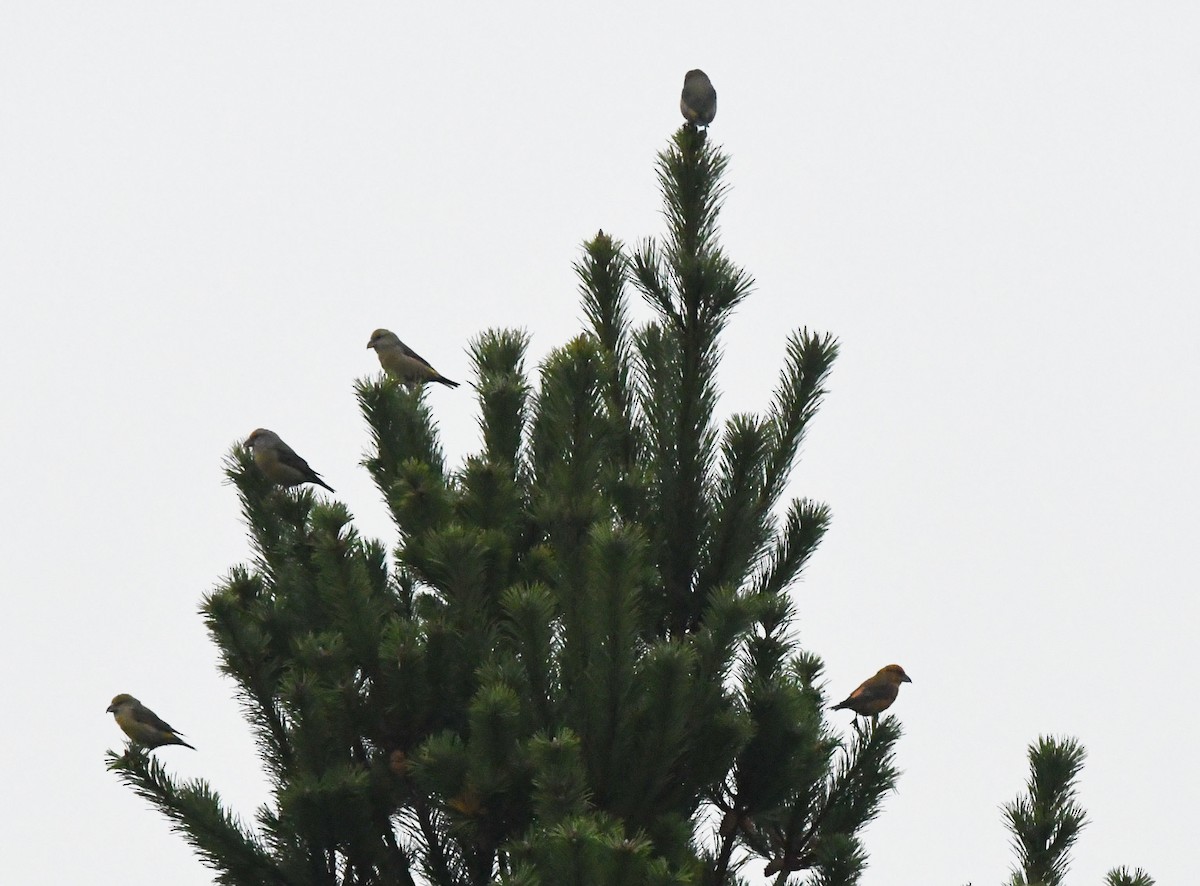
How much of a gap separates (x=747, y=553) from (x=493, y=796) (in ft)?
4.68

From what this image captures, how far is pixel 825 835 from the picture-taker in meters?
5.72

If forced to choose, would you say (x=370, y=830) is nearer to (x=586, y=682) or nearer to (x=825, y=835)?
(x=586, y=682)

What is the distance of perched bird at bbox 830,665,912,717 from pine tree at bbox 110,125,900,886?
3.20 ft

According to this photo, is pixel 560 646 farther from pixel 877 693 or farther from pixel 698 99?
pixel 698 99

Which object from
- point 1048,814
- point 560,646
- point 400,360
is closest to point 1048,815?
point 1048,814

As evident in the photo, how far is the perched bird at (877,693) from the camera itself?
6824mm

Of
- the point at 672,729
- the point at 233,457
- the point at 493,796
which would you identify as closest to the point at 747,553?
the point at 672,729

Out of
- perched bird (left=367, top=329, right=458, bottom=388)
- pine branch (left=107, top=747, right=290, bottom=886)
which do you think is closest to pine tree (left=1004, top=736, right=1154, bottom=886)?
pine branch (left=107, top=747, right=290, bottom=886)

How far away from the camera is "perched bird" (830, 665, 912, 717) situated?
6.82 metres

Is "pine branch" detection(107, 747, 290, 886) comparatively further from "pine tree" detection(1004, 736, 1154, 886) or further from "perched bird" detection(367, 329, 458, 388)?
"perched bird" detection(367, 329, 458, 388)

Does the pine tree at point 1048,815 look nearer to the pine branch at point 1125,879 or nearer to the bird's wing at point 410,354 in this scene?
the pine branch at point 1125,879

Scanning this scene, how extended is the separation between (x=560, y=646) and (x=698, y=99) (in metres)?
3.19

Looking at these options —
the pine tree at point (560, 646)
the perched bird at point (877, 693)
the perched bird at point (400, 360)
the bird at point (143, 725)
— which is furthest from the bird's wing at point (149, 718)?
the perched bird at point (400, 360)

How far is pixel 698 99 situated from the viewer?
24.0 ft
